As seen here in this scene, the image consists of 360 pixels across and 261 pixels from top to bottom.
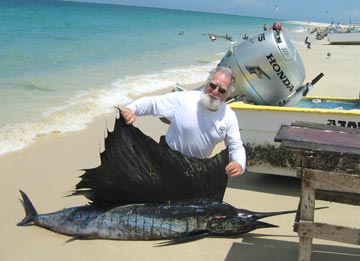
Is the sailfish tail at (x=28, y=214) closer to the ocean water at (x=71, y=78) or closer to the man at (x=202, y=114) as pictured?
the man at (x=202, y=114)

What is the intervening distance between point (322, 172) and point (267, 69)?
2.63 meters

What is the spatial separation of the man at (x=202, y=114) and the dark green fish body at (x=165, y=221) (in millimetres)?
410

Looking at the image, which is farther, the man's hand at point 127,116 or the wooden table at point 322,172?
the man's hand at point 127,116

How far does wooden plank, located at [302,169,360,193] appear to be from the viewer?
A: 2.53 meters

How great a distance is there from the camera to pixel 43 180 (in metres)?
4.80

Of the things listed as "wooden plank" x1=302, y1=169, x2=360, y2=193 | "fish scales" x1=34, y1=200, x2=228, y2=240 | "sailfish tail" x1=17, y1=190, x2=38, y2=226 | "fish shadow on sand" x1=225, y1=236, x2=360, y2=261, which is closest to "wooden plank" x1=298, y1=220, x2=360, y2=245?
"wooden plank" x1=302, y1=169, x2=360, y2=193

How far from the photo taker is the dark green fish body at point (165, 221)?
3.38 metres

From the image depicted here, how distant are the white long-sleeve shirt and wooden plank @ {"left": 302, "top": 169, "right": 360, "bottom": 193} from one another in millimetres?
779

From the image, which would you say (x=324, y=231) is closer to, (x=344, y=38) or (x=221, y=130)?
(x=221, y=130)

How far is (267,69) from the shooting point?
5016mm

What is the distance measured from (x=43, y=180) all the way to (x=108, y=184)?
1677 mm

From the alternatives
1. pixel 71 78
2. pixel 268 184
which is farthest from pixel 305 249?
pixel 71 78

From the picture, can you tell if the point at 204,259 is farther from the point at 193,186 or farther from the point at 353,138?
the point at 353,138

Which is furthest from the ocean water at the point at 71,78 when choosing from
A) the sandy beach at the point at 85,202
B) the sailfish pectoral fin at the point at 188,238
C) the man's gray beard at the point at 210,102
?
the man's gray beard at the point at 210,102
